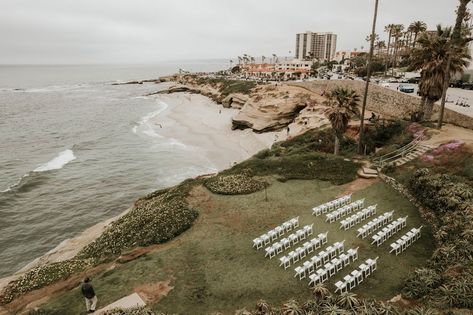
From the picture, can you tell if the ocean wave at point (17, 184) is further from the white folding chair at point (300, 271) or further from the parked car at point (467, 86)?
the parked car at point (467, 86)

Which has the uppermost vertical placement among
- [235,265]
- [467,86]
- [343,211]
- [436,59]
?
[436,59]

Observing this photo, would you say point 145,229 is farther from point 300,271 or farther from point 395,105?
point 395,105

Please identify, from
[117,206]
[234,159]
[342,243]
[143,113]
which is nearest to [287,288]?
[342,243]

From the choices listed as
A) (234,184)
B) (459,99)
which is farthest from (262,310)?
(459,99)

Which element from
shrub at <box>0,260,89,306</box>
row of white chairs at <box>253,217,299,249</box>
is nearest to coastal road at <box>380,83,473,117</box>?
row of white chairs at <box>253,217,299,249</box>

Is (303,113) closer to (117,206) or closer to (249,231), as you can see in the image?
(117,206)

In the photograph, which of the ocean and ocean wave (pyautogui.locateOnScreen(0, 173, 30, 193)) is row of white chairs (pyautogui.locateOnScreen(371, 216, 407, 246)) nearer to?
the ocean
